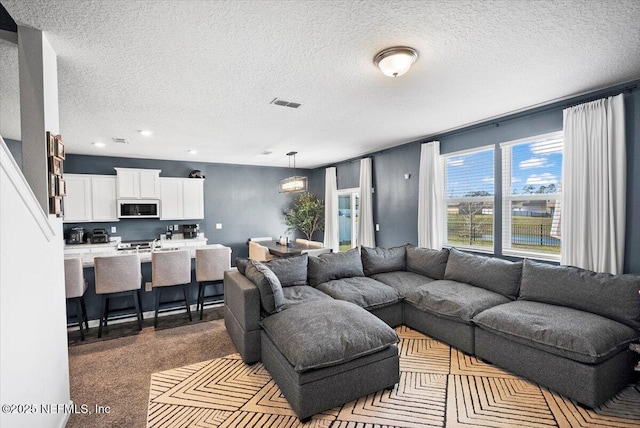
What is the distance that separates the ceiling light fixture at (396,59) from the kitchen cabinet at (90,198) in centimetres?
584

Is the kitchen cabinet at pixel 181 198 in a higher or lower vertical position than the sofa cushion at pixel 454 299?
higher

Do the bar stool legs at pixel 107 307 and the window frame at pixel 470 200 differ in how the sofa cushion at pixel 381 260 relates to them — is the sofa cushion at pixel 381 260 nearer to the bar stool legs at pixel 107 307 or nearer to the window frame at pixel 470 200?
the window frame at pixel 470 200

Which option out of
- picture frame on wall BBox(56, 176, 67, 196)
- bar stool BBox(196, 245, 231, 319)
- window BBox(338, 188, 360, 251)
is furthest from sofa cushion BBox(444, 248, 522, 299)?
picture frame on wall BBox(56, 176, 67, 196)

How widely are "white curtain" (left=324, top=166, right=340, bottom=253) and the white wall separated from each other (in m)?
5.55

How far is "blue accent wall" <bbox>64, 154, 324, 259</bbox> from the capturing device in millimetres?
6160

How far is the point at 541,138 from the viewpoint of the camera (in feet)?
11.3

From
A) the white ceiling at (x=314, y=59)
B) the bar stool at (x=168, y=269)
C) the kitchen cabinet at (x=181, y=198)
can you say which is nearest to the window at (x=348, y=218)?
the white ceiling at (x=314, y=59)

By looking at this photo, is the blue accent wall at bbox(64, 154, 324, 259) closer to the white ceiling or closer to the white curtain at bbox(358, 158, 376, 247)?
the white curtain at bbox(358, 158, 376, 247)

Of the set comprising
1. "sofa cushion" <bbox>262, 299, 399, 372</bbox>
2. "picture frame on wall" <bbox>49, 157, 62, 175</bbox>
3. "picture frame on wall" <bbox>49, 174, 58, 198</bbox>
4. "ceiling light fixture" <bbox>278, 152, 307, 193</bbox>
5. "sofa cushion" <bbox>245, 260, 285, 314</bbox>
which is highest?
"ceiling light fixture" <bbox>278, 152, 307, 193</bbox>

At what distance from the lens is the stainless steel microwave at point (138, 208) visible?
19.4ft

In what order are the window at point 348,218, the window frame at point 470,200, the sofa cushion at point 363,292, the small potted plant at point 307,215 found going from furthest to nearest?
the small potted plant at point 307,215
the window at point 348,218
the window frame at point 470,200
the sofa cushion at point 363,292

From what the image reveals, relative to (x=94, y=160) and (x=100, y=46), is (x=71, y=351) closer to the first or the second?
(x=100, y=46)

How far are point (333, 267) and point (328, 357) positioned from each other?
73.4 inches

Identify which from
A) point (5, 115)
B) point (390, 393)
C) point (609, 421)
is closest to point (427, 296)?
point (390, 393)
